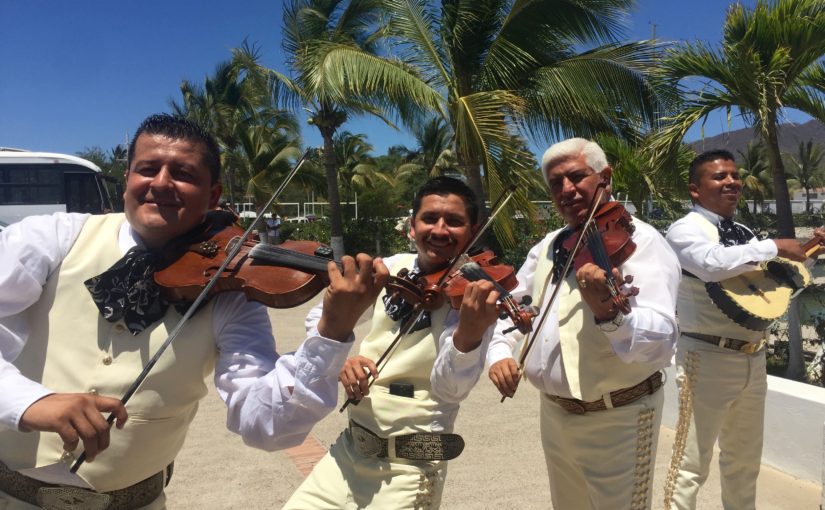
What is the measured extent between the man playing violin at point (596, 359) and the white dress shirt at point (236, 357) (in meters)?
0.96

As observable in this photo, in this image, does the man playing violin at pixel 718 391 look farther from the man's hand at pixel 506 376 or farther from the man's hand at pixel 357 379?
the man's hand at pixel 357 379

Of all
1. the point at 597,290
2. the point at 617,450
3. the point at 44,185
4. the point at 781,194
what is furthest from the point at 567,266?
the point at 44,185

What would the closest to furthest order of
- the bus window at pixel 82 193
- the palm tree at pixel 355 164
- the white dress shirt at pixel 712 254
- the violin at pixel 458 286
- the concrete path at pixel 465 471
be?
the violin at pixel 458 286
the white dress shirt at pixel 712 254
the concrete path at pixel 465 471
the bus window at pixel 82 193
the palm tree at pixel 355 164

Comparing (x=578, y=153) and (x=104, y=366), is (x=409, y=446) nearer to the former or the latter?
(x=104, y=366)

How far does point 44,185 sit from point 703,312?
42.5 feet

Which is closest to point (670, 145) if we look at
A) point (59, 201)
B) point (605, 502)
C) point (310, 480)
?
point (605, 502)

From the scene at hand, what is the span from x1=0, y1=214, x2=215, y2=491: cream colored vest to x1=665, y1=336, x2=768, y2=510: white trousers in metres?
2.61

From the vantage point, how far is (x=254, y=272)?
60.4 inches

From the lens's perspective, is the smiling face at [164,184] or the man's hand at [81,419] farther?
the smiling face at [164,184]

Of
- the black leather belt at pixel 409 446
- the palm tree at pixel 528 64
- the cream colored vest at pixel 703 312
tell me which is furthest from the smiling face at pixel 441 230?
the palm tree at pixel 528 64

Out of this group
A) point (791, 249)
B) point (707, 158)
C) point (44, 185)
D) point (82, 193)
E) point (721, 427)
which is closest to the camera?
point (721, 427)

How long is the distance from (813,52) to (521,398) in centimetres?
413

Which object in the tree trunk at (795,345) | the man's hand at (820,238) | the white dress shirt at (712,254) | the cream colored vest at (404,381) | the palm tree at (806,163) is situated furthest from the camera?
the palm tree at (806,163)

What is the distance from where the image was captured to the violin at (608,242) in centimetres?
206
